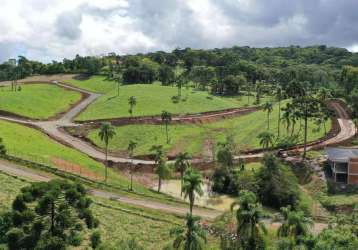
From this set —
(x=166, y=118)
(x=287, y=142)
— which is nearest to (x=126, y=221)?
(x=287, y=142)

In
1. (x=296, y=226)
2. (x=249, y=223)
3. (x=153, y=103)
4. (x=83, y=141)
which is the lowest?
(x=296, y=226)

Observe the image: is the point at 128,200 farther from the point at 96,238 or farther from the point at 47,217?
the point at 47,217

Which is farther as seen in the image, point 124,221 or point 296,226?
point 124,221

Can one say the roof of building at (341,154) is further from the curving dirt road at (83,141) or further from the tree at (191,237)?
the tree at (191,237)

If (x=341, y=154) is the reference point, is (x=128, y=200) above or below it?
below

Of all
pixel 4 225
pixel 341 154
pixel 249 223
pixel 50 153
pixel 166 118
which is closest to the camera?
pixel 4 225

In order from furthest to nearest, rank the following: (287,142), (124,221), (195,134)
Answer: (195,134), (287,142), (124,221)
